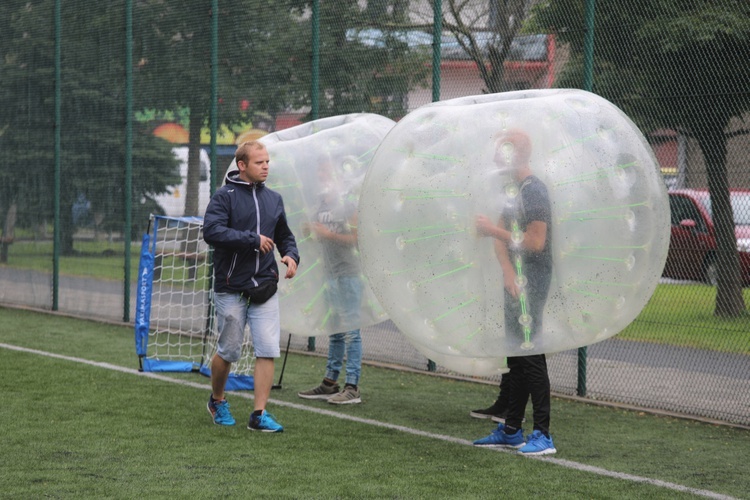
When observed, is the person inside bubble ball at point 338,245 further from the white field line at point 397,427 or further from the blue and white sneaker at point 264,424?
the blue and white sneaker at point 264,424

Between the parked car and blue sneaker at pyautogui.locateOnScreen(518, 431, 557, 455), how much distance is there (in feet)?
6.13

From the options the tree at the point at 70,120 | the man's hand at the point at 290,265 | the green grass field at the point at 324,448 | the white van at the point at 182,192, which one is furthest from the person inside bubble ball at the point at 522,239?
the tree at the point at 70,120

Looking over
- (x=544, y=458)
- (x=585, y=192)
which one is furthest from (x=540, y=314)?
(x=544, y=458)

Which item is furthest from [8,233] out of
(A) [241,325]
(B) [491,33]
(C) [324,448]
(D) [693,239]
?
(D) [693,239]

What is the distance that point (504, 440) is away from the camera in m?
6.54

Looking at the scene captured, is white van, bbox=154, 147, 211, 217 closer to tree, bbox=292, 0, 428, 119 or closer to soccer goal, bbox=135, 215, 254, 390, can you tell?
soccer goal, bbox=135, 215, 254, 390

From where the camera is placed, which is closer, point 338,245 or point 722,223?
point 338,245

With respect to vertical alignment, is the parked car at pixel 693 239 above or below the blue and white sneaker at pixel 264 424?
above

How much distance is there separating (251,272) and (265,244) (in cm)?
23

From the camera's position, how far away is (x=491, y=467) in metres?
6.00

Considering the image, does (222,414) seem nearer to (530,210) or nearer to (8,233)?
(530,210)

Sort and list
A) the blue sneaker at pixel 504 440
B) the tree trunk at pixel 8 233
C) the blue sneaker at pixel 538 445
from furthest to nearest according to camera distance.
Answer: the tree trunk at pixel 8 233
the blue sneaker at pixel 504 440
the blue sneaker at pixel 538 445

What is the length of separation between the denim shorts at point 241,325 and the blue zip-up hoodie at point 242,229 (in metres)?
0.10

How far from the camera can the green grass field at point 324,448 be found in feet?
18.0
